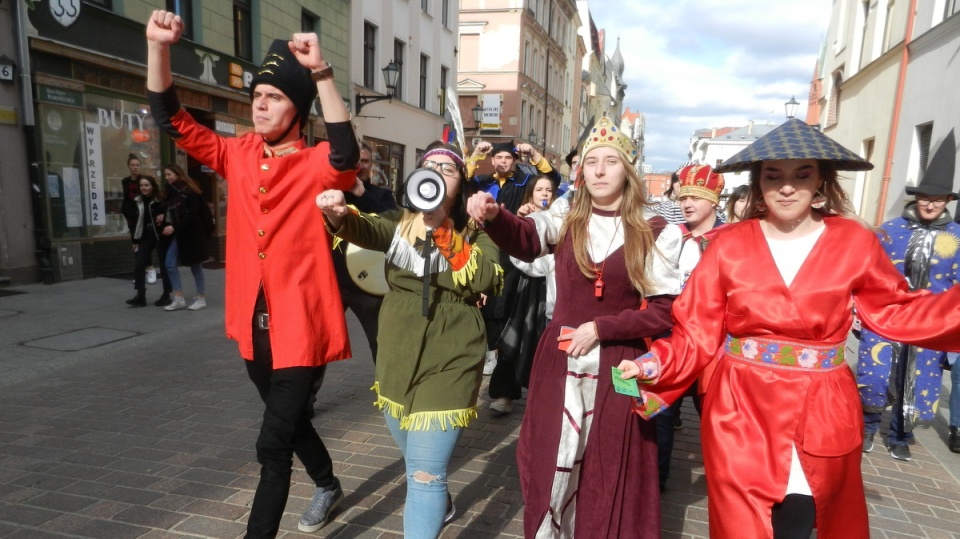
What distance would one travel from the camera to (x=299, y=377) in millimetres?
2387

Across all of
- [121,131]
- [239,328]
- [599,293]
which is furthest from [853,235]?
[121,131]

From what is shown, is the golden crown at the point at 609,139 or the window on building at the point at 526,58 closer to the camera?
the golden crown at the point at 609,139

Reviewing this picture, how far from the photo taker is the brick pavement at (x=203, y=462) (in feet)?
9.78

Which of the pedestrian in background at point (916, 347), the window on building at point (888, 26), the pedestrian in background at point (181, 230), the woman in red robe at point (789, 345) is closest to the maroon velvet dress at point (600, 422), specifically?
the woman in red robe at point (789, 345)

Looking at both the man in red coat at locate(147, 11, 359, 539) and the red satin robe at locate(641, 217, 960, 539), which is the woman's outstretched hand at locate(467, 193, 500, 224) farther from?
the red satin robe at locate(641, 217, 960, 539)

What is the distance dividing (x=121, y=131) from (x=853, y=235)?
10303 mm

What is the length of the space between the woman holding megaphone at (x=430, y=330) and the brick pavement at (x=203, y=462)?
0.75 meters

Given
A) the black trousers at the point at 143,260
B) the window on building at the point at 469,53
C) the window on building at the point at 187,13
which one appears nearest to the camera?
Result: the black trousers at the point at 143,260

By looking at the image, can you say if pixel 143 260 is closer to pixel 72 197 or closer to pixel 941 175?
pixel 72 197

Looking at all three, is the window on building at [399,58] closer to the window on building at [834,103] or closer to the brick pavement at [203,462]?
the window on building at [834,103]

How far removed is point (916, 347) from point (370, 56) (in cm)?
1622

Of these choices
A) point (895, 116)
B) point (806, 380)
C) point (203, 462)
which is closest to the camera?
point (806, 380)

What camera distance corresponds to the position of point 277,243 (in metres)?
2.35

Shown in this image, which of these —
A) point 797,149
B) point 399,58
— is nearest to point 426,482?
point 797,149
